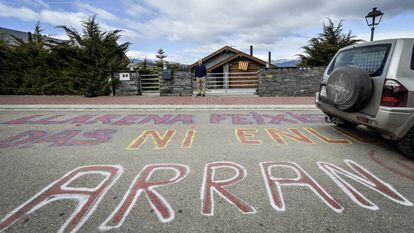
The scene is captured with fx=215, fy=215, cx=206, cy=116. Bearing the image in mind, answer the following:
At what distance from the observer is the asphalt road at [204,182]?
202 centimetres

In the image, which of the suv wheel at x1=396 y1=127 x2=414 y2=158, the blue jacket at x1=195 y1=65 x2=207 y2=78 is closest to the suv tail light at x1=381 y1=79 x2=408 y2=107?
the suv wheel at x1=396 y1=127 x2=414 y2=158

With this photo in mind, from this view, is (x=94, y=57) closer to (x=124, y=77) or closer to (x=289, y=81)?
(x=124, y=77)

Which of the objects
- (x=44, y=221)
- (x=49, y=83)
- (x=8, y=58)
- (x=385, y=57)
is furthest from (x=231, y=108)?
(x=8, y=58)

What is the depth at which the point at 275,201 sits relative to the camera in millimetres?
2328

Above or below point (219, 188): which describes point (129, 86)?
above

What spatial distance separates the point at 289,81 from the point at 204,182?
10775mm

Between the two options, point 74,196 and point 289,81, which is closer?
point 74,196

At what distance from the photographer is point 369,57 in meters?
3.71

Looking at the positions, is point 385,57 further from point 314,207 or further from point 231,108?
point 231,108

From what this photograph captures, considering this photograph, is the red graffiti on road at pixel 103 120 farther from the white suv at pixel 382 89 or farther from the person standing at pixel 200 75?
the person standing at pixel 200 75

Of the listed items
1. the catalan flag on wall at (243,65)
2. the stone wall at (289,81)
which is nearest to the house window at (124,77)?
the stone wall at (289,81)

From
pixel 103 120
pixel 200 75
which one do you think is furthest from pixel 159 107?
pixel 200 75

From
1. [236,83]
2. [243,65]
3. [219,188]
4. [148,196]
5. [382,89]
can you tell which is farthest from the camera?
[243,65]

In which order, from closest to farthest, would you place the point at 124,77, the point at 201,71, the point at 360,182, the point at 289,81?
1. the point at 360,182
2. the point at 201,71
3. the point at 289,81
4. the point at 124,77
